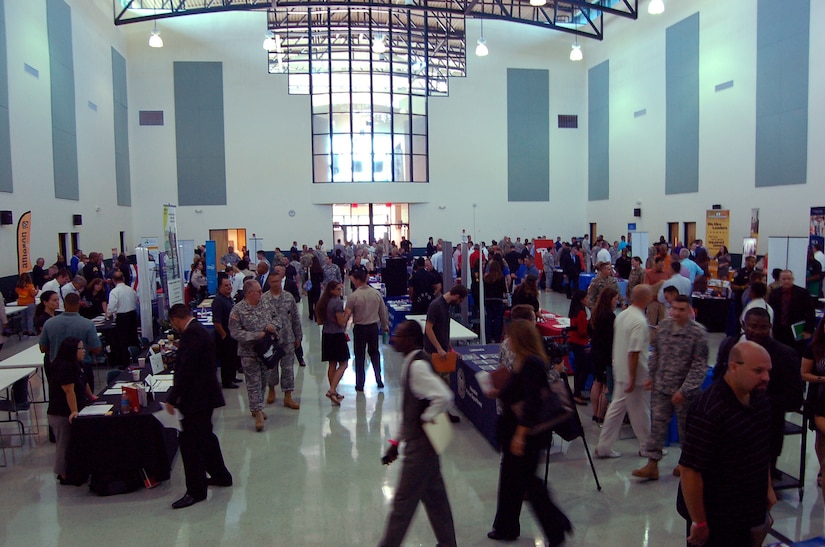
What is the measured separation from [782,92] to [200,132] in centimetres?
1953

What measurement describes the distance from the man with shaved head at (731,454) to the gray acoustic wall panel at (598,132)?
2333 centimetres

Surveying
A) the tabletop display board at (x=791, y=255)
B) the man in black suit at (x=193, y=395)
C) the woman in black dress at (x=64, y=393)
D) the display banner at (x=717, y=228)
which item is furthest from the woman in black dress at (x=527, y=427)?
the display banner at (x=717, y=228)

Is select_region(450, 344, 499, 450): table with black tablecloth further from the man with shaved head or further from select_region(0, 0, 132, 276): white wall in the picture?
select_region(0, 0, 132, 276): white wall

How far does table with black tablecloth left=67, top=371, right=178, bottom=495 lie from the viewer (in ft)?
15.9

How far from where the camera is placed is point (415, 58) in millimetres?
25422

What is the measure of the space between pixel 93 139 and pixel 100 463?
18.0 metres

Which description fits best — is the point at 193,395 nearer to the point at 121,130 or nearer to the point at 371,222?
the point at 121,130

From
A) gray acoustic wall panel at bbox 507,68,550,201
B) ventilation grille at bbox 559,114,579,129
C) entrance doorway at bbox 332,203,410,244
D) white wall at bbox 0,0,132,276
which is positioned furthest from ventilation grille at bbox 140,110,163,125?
ventilation grille at bbox 559,114,579,129

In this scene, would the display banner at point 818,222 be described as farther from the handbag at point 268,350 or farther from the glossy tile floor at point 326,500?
the handbag at point 268,350

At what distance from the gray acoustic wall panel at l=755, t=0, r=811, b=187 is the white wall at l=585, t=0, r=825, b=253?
0.21 metres

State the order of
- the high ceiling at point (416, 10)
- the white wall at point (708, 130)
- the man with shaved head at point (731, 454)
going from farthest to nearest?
the high ceiling at point (416, 10) → the white wall at point (708, 130) → the man with shaved head at point (731, 454)

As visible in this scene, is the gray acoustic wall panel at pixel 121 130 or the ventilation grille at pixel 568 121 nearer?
the gray acoustic wall panel at pixel 121 130

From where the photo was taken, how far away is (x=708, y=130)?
18.7 metres

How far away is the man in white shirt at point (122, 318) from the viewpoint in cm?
889
